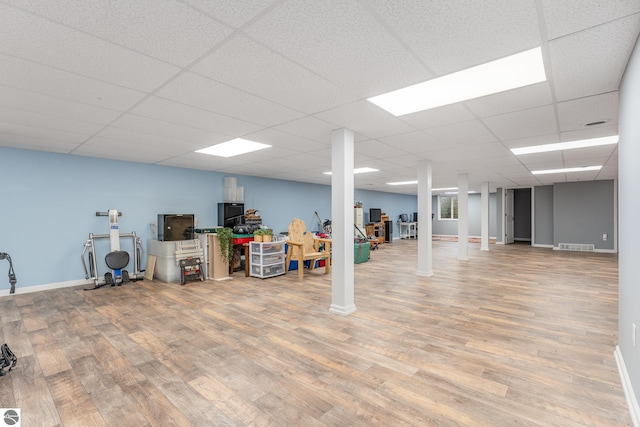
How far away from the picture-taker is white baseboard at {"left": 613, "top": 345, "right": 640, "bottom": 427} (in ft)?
5.68

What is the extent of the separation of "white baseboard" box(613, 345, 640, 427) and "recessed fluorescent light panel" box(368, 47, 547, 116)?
2.29 metres

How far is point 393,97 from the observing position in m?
2.84

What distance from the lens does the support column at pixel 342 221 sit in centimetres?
379

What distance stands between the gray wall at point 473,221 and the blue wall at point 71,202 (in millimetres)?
13000

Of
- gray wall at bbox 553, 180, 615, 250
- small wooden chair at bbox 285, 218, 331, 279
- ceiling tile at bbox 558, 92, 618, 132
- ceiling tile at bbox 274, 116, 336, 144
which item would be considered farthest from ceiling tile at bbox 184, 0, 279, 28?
gray wall at bbox 553, 180, 615, 250

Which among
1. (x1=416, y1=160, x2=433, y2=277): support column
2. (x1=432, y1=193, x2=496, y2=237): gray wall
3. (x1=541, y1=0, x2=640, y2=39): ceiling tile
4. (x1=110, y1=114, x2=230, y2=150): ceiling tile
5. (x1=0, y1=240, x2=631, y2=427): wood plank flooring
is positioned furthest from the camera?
(x1=432, y1=193, x2=496, y2=237): gray wall

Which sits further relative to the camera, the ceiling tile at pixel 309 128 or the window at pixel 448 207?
the window at pixel 448 207

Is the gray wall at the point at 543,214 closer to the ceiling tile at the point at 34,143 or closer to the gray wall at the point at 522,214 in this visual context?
the gray wall at the point at 522,214

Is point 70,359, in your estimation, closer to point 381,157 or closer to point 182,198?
point 182,198

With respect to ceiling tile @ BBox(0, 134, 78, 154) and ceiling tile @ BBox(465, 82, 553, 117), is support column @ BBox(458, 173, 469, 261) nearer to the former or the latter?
ceiling tile @ BBox(465, 82, 553, 117)

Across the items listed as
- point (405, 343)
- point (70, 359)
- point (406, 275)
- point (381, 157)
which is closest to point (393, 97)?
point (405, 343)

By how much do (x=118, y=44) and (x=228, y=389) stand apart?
96.4 inches

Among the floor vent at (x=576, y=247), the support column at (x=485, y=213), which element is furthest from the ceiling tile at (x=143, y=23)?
the floor vent at (x=576, y=247)

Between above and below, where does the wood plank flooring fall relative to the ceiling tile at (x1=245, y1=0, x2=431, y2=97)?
below
